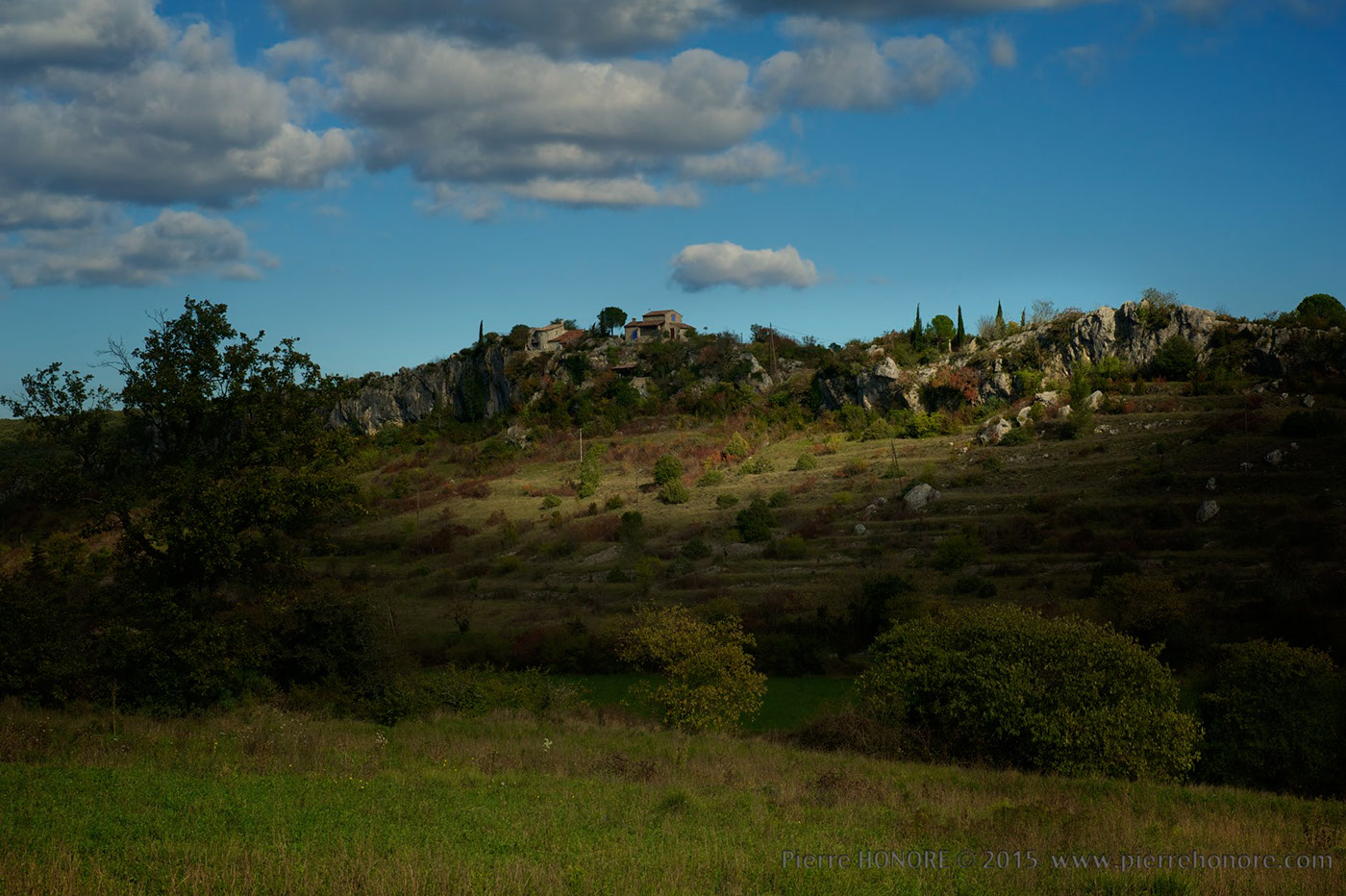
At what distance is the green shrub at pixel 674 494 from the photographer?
73812 millimetres

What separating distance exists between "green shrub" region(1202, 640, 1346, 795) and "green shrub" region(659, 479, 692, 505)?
168ft

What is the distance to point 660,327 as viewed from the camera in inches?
5290

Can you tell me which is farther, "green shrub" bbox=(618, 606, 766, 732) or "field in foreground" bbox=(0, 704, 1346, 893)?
"green shrub" bbox=(618, 606, 766, 732)

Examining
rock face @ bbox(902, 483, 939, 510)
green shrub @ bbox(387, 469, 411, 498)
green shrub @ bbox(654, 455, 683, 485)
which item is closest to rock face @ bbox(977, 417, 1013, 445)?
rock face @ bbox(902, 483, 939, 510)

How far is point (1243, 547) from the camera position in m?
45.8

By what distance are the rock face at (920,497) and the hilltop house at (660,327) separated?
72216mm

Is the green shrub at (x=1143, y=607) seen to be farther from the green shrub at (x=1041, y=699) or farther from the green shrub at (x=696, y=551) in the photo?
the green shrub at (x=696, y=551)

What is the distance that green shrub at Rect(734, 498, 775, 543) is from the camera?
6097 centimetres

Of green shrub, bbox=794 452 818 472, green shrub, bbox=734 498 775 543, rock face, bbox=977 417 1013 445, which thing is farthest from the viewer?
green shrub, bbox=794 452 818 472

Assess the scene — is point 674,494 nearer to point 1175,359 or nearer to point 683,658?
point 1175,359

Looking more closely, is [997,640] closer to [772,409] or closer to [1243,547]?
[1243,547]

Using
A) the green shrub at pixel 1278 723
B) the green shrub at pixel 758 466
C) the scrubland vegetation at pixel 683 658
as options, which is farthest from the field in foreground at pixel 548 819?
the green shrub at pixel 758 466

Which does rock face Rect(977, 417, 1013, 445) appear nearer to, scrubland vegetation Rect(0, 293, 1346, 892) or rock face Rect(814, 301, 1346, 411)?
scrubland vegetation Rect(0, 293, 1346, 892)

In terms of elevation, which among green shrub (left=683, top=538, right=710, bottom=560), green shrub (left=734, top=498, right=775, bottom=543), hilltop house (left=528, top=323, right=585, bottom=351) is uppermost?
hilltop house (left=528, top=323, right=585, bottom=351)
